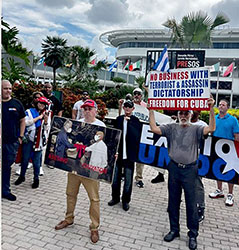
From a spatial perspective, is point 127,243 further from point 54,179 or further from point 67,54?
point 67,54

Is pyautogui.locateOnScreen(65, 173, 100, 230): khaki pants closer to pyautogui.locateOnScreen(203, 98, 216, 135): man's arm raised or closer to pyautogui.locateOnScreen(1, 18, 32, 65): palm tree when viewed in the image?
pyautogui.locateOnScreen(203, 98, 216, 135): man's arm raised

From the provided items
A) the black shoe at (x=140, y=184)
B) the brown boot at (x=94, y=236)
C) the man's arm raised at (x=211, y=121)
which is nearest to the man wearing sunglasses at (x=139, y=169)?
the black shoe at (x=140, y=184)

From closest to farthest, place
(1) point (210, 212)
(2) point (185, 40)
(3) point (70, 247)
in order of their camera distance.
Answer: (3) point (70, 247) < (1) point (210, 212) < (2) point (185, 40)

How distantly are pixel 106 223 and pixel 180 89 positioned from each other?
2455 millimetres

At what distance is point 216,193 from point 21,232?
412 cm

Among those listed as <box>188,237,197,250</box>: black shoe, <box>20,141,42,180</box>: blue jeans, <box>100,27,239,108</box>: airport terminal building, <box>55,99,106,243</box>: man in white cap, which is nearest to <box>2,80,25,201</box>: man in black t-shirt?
<box>20,141,42,180</box>: blue jeans

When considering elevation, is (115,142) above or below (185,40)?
below

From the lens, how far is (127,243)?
390cm

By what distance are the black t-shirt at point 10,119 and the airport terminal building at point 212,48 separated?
50.9m

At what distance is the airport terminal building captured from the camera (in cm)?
5972

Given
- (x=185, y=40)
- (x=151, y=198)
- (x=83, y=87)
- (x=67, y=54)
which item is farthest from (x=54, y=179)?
(x=67, y=54)

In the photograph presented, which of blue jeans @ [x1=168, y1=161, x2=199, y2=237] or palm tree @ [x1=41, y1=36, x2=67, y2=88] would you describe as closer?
blue jeans @ [x1=168, y1=161, x2=199, y2=237]

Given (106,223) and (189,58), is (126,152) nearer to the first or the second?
(106,223)

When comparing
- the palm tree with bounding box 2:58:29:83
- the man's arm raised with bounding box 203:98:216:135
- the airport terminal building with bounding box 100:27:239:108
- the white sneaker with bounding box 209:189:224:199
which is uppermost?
the airport terminal building with bounding box 100:27:239:108
